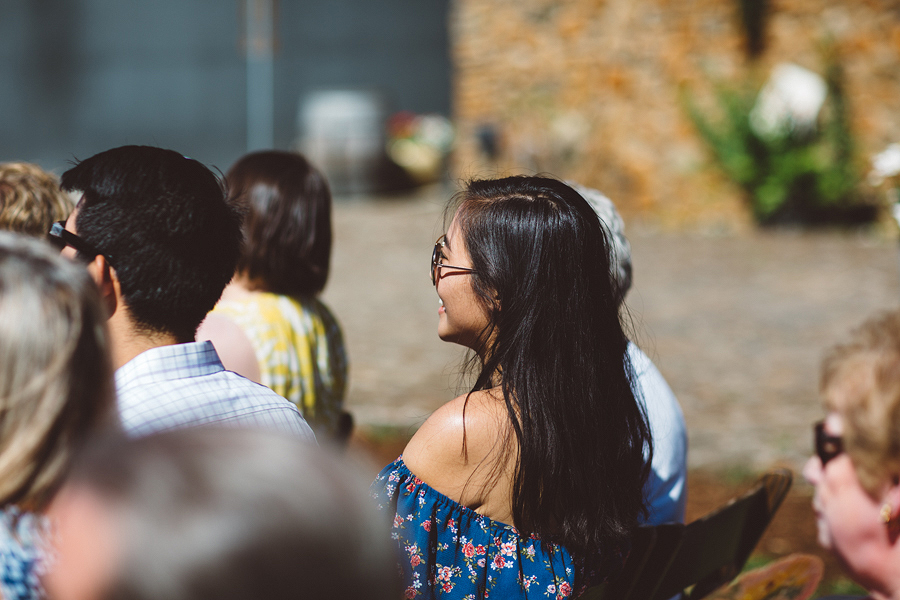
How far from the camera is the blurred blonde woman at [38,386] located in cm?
118

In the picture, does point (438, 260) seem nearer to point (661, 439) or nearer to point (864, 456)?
point (661, 439)

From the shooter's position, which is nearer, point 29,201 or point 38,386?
point 38,386

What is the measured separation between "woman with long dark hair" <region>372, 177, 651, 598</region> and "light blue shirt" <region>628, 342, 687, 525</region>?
0.51m

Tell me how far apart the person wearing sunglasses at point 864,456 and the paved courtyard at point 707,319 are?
2.19m

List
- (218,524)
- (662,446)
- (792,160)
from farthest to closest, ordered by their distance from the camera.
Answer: (792,160), (662,446), (218,524)

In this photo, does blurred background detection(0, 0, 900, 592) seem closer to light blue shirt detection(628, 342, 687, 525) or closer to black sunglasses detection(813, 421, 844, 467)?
light blue shirt detection(628, 342, 687, 525)

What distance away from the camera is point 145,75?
63.2 ft

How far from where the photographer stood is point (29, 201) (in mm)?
2559

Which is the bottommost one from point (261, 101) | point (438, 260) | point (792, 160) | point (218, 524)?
point (218, 524)

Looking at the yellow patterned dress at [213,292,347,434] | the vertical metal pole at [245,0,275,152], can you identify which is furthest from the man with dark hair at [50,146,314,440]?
the vertical metal pole at [245,0,275,152]

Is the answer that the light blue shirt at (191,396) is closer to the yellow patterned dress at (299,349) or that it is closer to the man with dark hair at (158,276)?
the man with dark hair at (158,276)

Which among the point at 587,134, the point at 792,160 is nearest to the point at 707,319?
the point at 792,160

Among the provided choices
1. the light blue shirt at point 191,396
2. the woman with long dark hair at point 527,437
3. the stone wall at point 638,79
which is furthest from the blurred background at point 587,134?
the light blue shirt at point 191,396

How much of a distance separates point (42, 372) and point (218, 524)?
0.51 meters
